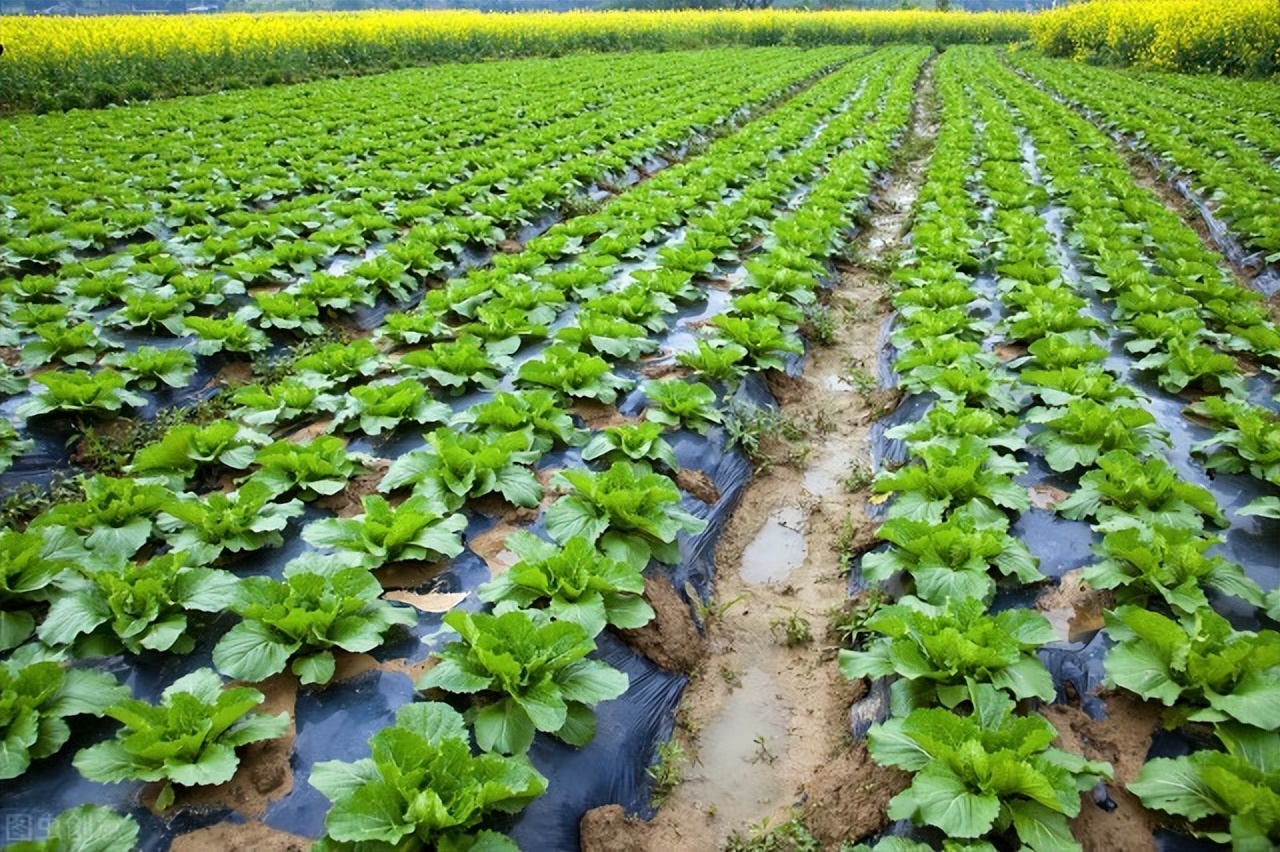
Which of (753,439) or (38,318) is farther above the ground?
(38,318)

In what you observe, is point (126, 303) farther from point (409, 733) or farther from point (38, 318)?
point (409, 733)

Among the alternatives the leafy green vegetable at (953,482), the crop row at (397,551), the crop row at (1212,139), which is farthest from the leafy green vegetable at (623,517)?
the crop row at (1212,139)

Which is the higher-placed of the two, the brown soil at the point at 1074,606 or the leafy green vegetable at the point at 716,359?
the leafy green vegetable at the point at 716,359

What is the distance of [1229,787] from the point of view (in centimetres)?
235

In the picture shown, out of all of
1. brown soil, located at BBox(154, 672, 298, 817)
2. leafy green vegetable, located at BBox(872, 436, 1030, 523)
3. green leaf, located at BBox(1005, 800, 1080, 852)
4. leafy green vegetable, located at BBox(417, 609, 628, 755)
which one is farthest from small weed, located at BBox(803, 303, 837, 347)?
brown soil, located at BBox(154, 672, 298, 817)

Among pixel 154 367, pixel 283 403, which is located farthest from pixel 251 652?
pixel 154 367

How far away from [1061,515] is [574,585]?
103 inches

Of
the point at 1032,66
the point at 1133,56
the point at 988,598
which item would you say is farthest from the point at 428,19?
the point at 988,598

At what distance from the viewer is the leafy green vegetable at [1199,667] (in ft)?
8.86

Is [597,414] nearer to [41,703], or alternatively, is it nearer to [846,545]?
[846,545]

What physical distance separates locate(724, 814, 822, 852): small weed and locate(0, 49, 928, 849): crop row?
75 centimetres

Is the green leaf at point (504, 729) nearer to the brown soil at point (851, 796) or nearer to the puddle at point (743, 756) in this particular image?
the puddle at point (743, 756)

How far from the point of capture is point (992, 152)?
506 inches

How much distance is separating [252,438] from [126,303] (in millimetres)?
3193
